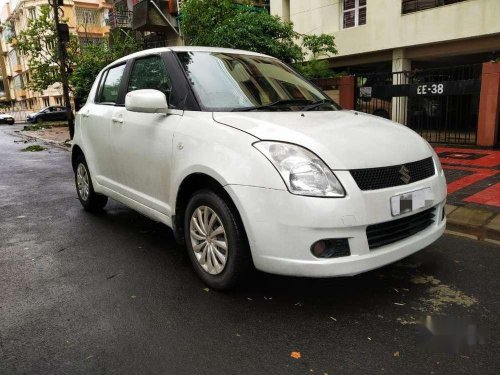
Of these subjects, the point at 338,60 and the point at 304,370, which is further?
the point at 338,60

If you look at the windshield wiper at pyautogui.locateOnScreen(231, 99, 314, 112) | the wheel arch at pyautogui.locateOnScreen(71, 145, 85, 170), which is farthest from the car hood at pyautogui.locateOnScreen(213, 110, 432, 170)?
the wheel arch at pyautogui.locateOnScreen(71, 145, 85, 170)

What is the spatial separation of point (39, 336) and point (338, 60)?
1808 centimetres

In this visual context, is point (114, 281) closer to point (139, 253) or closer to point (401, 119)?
point (139, 253)

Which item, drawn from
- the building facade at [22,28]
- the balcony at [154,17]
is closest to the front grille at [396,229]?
the balcony at [154,17]

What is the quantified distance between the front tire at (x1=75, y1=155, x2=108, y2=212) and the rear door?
0.98ft

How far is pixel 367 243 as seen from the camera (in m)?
2.66

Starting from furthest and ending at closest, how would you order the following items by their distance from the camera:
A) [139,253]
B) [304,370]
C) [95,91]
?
[95,91] → [139,253] → [304,370]

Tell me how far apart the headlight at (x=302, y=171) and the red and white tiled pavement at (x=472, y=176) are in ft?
10.2

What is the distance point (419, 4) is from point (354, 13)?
109 inches

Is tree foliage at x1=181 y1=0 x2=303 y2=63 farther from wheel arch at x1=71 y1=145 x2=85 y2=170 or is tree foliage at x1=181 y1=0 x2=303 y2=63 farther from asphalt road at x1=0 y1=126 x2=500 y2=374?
asphalt road at x1=0 y1=126 x2=500 y2=374

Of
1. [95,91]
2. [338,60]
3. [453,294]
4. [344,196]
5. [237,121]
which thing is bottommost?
[453,294]

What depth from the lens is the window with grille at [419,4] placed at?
14.9 m

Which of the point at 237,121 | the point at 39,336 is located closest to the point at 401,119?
the point at 237,121

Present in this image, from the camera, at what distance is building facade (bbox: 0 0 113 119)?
141 ft
